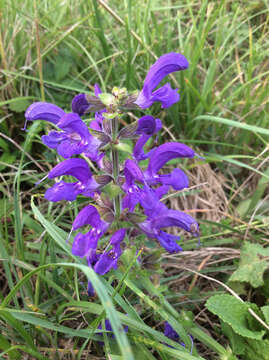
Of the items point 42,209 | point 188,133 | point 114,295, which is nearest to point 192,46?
point 188,133

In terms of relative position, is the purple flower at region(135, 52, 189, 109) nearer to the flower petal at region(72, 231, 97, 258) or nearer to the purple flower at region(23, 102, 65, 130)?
the purple flower at region(23, 102, 65, 130)

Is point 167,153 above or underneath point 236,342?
above

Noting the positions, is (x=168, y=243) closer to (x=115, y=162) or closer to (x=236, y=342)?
(x=115, y=162)

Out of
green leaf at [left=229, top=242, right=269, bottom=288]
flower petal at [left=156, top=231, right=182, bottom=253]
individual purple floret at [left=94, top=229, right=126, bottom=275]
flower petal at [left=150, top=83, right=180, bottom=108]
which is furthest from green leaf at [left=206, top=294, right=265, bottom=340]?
flower petal at [left=150, top=83, right=180, bottom=108]

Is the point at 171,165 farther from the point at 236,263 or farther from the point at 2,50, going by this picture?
the point at 2,50

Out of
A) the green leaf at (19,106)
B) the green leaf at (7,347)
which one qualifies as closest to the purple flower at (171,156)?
the green leaf at (7,347)

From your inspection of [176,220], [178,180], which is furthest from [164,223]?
[178,180]
